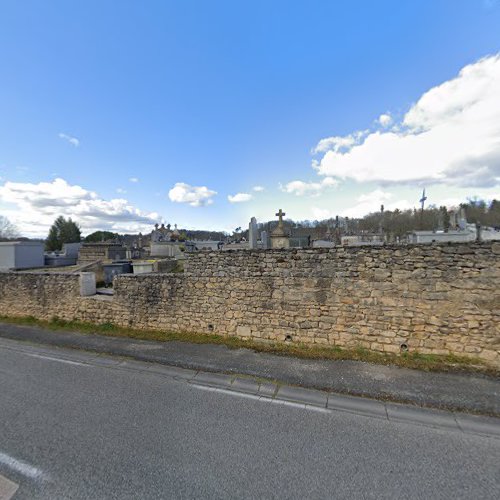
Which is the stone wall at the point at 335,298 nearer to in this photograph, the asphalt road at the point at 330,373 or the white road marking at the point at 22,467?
the asphalt road at the point at 330,373

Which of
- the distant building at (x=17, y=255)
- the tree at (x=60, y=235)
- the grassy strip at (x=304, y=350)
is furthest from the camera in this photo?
the tree at (x=60, y=235)

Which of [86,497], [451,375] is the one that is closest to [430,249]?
[451,375]

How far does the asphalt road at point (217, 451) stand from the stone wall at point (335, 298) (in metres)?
2.41

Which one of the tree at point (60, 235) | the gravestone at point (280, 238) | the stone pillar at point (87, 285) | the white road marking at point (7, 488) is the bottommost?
the white road marking at point (7, 488)

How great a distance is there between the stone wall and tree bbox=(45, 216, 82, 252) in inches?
1972

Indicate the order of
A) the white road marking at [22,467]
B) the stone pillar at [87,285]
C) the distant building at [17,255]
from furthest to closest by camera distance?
the distant building at [17,255], the stone pillar at [87,285], the white road marking at [22,467]

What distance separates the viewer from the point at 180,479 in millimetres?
2609

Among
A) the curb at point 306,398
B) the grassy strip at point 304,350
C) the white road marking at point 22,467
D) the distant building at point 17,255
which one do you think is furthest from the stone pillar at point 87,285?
the distant building at point 17,255

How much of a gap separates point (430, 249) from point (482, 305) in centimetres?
137

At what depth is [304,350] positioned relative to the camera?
602cm

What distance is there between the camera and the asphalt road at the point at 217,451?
8.27 ft

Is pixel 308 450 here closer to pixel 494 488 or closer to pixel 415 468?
pixel 415 468

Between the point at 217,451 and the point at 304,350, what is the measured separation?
343cm

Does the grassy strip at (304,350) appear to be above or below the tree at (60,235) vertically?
below
